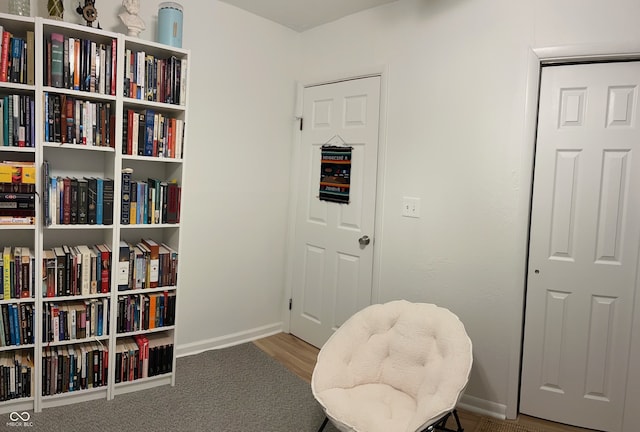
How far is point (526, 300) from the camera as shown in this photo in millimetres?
2531

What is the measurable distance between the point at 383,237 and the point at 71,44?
2144 mm

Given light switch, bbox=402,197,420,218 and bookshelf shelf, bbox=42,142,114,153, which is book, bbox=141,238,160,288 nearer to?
bookshelf shelf, bbox=42,142,114,153

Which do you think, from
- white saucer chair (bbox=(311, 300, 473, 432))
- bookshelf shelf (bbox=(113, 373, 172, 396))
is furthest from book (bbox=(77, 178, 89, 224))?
white saucer chair (bbox=(311, 300, 473, 432))

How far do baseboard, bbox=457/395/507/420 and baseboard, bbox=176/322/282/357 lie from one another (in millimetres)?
1626

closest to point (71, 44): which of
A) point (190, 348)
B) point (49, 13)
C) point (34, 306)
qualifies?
point (49, 13)

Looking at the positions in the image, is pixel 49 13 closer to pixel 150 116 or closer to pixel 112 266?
pixel 150 116

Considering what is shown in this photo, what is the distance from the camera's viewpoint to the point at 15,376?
227 cm

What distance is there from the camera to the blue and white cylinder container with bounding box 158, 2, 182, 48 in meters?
2.60

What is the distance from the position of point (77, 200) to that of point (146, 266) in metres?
0.54

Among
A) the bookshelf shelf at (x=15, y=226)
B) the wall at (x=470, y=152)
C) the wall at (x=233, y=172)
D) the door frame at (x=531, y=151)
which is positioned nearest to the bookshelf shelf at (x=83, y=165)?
the bookshelf shelf at (x=15, y=226)

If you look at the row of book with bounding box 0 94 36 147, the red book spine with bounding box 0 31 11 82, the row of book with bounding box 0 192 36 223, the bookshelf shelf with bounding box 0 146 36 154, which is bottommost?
the row of book with bounding box 0 192 36 223

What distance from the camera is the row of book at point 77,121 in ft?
7.39

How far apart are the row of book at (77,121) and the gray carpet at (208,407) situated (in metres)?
1.46

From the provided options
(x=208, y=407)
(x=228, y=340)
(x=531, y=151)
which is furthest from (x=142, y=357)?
(x=531, y=151)
